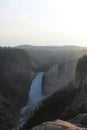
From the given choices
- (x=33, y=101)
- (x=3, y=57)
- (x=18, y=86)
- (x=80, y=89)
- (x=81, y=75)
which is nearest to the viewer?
(x=80, y=89)

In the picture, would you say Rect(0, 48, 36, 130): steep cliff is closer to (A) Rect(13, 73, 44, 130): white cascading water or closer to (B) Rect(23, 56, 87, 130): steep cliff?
(A) Rect(13, 73, 44, 130): white cascading water

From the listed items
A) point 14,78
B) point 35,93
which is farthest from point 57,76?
point 14,78

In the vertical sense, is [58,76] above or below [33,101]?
above

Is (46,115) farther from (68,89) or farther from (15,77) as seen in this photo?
(15,77)

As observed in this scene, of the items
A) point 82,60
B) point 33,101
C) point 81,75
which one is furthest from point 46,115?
point 33,101

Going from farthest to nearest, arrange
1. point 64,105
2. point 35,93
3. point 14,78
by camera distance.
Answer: point 14,78 → point 35,93 → point 64,105

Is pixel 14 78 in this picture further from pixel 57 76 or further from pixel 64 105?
pixel 64 105

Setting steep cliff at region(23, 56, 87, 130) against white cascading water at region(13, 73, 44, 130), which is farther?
white cascading water at region(13, 73, 44, 130)

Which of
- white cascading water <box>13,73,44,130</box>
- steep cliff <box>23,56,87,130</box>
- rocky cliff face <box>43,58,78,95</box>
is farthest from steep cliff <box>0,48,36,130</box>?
steep cliff <box>23,56,87,130</box>

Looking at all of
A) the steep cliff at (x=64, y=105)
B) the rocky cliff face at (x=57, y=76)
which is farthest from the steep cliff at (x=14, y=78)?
the steep cliff at (x=64, y=105)
